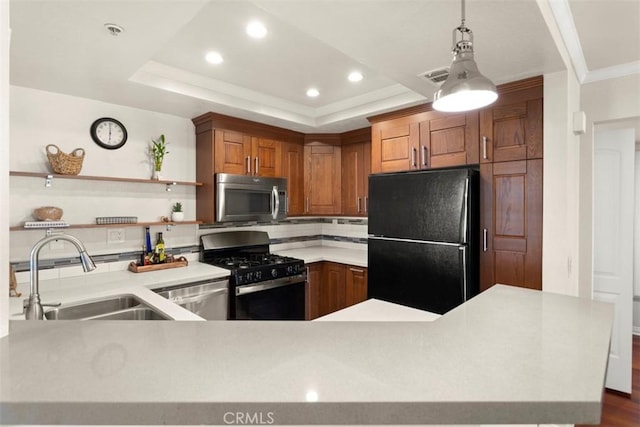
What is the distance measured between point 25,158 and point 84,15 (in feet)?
4.67

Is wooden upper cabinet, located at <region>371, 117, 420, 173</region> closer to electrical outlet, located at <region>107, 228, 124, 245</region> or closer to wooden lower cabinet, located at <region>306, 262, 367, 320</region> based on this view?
wooden lower cabinet, located at <region>306, 262, 367, 320</region>

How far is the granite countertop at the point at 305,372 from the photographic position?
52 cm

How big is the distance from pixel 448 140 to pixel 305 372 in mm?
2381

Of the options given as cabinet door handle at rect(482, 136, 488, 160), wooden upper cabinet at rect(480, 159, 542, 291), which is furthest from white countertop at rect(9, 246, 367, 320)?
cabinet door handle at rect(482, 136, 488, 160)

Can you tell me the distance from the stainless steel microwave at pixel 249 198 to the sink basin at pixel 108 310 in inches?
42.4

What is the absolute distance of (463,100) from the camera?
→ 1.34m

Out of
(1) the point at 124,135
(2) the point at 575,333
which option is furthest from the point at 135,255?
(2) the point at 575,333

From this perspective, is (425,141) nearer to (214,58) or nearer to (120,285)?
(214,58)


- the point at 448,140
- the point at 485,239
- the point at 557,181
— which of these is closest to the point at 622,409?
the point at 485,239

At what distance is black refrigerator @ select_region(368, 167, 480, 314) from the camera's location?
7.41 ft

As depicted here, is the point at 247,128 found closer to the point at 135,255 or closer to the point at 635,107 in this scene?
the point at 135,255

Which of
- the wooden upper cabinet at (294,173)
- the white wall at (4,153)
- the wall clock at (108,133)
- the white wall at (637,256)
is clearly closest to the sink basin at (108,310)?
the white wall at (4,153)

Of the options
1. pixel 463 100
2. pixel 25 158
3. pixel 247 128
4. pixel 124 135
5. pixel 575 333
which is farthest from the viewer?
pixel 247 128

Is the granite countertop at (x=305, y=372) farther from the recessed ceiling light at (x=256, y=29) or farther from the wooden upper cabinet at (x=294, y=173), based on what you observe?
the wooden upper cabinet at (x=294, y=173)
